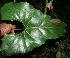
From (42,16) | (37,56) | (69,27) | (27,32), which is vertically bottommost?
(37,56)

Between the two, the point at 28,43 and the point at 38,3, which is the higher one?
the point at 38,3

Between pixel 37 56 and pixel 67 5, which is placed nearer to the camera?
pixel 37 56

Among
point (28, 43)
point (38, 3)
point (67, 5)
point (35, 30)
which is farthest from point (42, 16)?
point (67, 5)

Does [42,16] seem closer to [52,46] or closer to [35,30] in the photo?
[35,30]

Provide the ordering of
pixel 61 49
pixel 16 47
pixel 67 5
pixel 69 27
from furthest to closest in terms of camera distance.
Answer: pixel 67 5 < pixel 69 27 < pixel 61 49 < pixel 16 47

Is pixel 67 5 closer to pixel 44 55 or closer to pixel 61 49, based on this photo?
pixel 61 49

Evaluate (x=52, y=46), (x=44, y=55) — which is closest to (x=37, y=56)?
(x=44, y=55)

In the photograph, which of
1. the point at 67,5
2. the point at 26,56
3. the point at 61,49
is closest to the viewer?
the point at 26,56
